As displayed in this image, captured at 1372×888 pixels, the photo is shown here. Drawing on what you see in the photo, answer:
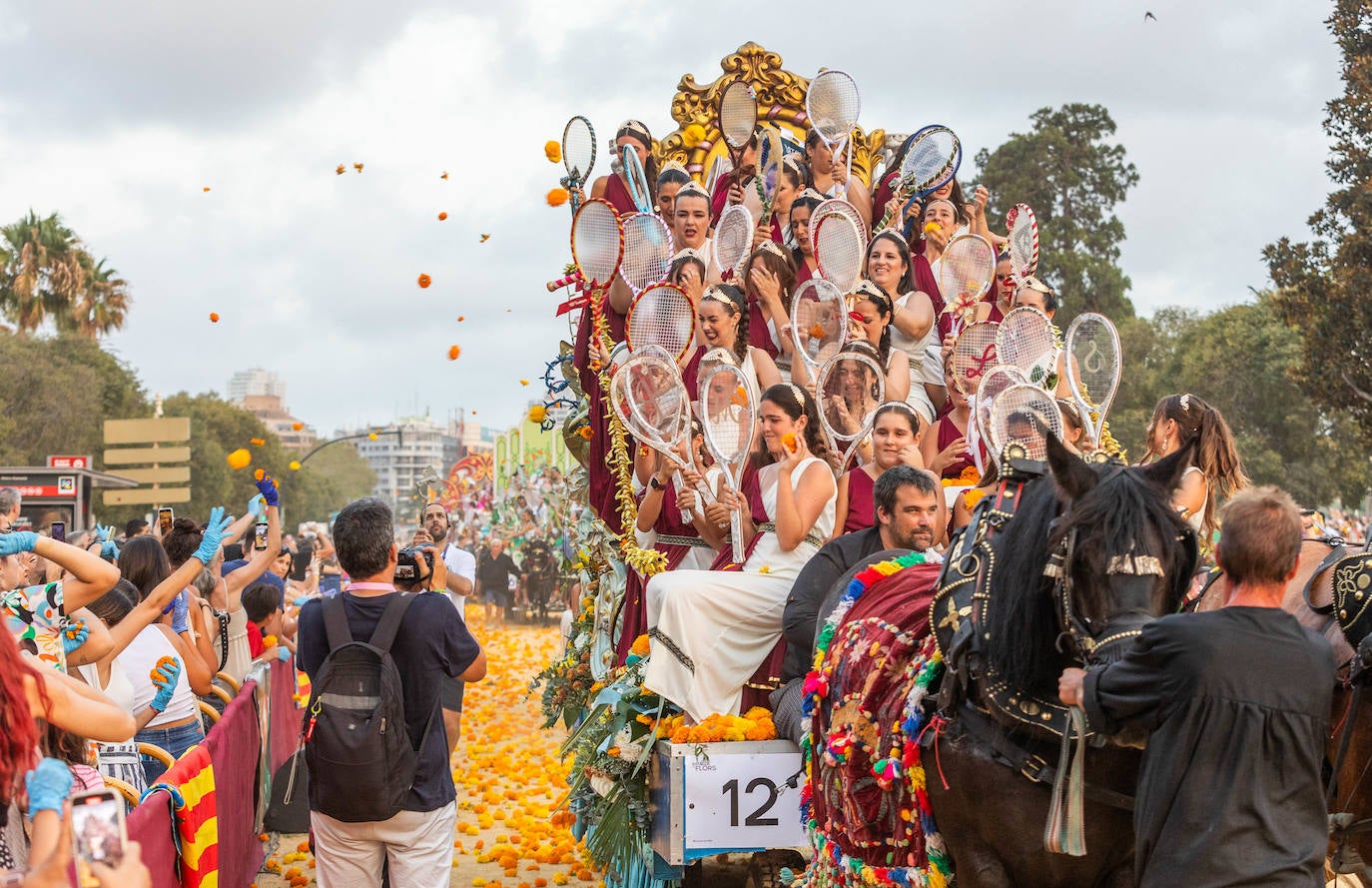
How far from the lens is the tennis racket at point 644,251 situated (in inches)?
328

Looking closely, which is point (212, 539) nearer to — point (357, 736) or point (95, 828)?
point (357, 736)

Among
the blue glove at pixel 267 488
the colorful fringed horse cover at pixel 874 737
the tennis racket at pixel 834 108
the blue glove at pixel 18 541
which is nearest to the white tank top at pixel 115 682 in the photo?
the blue glove at pixel 267 488

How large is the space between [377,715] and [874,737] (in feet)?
5.44

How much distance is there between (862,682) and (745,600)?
157 cm

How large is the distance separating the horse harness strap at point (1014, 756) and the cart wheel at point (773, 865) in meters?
2.28

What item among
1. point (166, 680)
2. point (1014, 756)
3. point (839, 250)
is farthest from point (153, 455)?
point (1014, 756)

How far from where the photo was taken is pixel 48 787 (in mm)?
2193

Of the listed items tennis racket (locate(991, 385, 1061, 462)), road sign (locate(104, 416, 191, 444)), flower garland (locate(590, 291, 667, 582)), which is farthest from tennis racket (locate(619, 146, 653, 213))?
road sign (locate(104, 416, 191, 444))

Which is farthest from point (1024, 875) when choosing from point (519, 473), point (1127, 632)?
point (519, 473)

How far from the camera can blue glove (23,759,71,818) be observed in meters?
2.18

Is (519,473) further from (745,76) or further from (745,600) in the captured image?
(745,600)

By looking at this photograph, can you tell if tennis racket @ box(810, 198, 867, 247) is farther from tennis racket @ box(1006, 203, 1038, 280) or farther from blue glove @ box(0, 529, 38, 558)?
blue glove @ box(0, 529, 38, 558)

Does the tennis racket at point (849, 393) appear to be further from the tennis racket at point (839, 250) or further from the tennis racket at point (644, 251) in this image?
the tennis racket at point (644, 251)

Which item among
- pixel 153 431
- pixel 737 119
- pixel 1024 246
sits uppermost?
pixel 737 119
